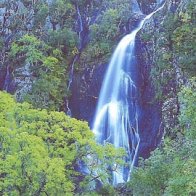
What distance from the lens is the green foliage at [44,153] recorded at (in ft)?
53.4

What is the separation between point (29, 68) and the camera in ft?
104

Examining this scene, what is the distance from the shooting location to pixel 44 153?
669 inches

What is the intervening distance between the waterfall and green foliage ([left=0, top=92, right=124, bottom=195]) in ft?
21.8

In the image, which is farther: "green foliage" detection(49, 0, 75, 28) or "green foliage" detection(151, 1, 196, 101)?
"green foliage" detection(49, 0, 75, 28)

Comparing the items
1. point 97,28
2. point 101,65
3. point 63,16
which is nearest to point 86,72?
point 101,65

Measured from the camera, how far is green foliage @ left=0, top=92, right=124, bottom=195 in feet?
53.4

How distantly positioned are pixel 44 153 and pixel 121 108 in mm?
10612

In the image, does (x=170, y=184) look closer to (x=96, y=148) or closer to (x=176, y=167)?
(x=176, y=167)

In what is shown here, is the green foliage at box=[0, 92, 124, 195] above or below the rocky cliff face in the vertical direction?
below

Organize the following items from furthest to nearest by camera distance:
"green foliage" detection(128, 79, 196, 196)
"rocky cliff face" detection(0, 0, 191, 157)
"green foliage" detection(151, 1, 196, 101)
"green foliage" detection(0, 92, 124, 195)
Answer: "rocky cliff face" detection(0, 0, 191, 157)
"green foliage" detection(151, 1, 196, 101)
"green foliage" detection(0, 92, 124, 195)
"green foliage" detection(128, 79, 196, 196)

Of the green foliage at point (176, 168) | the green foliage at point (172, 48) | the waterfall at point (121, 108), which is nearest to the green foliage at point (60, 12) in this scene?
the waterfall at point (121, 108)

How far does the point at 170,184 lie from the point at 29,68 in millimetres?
20769

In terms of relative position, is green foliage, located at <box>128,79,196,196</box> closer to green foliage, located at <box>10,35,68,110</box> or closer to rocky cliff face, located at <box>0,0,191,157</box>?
rocky cliff face, located at <box>0,0,191,157</box>

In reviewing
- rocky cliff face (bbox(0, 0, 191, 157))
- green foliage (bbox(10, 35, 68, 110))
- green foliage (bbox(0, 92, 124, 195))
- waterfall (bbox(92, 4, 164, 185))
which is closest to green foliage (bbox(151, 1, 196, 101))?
rocky cliff face (bbox(0, 0, 191, 157))
